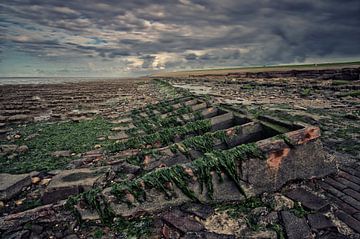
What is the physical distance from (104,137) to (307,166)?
6.40 m

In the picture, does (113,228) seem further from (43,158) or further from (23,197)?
(43,158)

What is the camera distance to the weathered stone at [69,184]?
4.14 m

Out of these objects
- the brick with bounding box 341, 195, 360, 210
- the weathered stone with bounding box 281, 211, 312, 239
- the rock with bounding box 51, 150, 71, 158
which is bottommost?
the rock with bounding box 51, 150, 71, 158

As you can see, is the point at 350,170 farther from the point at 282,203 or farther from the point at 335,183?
the point at 282,203

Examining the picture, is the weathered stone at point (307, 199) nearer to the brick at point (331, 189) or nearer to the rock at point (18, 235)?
the brick at point (331, 189)

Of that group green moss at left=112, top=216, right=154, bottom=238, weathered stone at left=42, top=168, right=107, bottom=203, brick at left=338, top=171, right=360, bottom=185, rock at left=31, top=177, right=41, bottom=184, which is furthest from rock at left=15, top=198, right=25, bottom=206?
brick at left=338, top=171, right=360, bottom=185

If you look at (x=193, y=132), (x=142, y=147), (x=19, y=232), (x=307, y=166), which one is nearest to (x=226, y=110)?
(x=193, y=132)

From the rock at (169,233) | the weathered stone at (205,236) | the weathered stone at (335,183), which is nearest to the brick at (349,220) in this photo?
the weathered stone at (335,183)

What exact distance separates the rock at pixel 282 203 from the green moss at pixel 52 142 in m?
4.81

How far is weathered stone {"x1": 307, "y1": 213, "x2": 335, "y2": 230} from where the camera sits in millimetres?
3166

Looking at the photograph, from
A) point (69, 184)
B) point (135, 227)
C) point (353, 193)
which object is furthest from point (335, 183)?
point (69, 184)

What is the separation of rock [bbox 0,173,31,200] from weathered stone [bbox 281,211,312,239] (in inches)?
183

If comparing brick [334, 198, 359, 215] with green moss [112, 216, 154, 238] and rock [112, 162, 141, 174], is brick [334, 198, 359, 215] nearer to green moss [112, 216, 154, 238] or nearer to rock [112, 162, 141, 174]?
green moss [112, 216, 154, 238]

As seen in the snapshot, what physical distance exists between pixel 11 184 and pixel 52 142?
3727 millimetres
